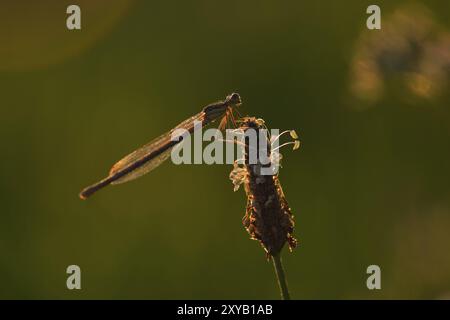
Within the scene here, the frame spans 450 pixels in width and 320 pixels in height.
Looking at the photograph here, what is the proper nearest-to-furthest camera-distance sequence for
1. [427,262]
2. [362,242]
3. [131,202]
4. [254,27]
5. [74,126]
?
[427,262] < [362,242] < [131,202] < [74,126] < [254,27]

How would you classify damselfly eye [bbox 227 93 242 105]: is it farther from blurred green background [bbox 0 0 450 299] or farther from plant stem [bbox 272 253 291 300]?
plant stem [bbox 272 253 291 300]

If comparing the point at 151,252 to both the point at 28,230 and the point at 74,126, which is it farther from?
the point at 74,126

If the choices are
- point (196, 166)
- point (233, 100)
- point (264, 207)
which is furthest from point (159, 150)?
point (196, 166)

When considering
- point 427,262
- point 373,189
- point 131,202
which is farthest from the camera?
point 131,202

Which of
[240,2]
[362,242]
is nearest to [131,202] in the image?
[362,242]

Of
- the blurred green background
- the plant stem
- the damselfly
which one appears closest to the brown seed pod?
the plant stem

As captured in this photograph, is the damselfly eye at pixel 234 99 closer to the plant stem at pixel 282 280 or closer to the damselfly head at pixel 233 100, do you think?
the damselfly head at pixel 233 100
